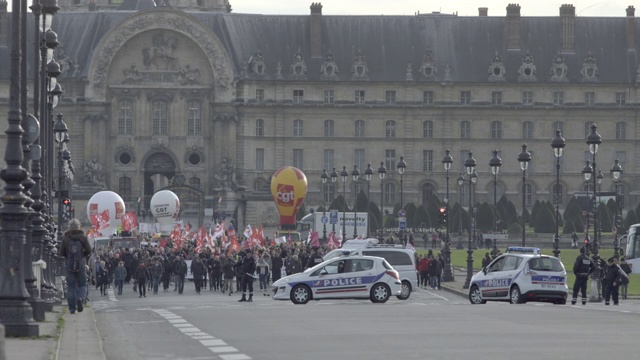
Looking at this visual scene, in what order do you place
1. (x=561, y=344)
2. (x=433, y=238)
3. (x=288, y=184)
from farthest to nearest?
(x=288, y=184)
(x=433, y=238)
(x=561, y=344)

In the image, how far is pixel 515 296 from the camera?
39.2 metres

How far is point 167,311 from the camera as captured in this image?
111 ft

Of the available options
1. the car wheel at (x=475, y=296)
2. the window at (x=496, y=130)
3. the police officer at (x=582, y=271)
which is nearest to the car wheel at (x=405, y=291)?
the car wheel at (x=475, y=296)

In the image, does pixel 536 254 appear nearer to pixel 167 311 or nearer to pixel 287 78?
pixel 167 311

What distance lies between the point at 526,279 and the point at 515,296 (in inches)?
19.0

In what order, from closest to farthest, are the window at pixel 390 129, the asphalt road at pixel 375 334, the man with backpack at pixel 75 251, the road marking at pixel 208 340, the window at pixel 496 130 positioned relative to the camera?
the road marking at pixel 208 340 < the asphalt road at pixel 375 334 < the man with backpack at pixel 75 251 < the window at pixel 496 130 < the window at pixel 390 129

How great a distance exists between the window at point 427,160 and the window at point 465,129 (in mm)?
2372

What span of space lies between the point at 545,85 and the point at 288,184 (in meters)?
22.2

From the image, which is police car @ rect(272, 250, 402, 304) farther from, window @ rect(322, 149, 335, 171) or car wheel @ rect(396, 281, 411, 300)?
window @ rect(322, 149, 335, 171)

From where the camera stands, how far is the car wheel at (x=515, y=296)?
3898 centimetres

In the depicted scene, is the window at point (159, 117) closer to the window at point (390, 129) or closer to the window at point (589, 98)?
the window at point (390, 129)

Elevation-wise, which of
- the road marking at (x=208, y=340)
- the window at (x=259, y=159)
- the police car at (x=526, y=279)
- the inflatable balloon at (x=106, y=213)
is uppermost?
the window at (x=259, y=159)

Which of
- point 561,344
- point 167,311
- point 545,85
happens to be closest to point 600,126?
point 545,85

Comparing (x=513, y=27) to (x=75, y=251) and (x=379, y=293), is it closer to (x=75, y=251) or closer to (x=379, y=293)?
(x=379, y=293)
